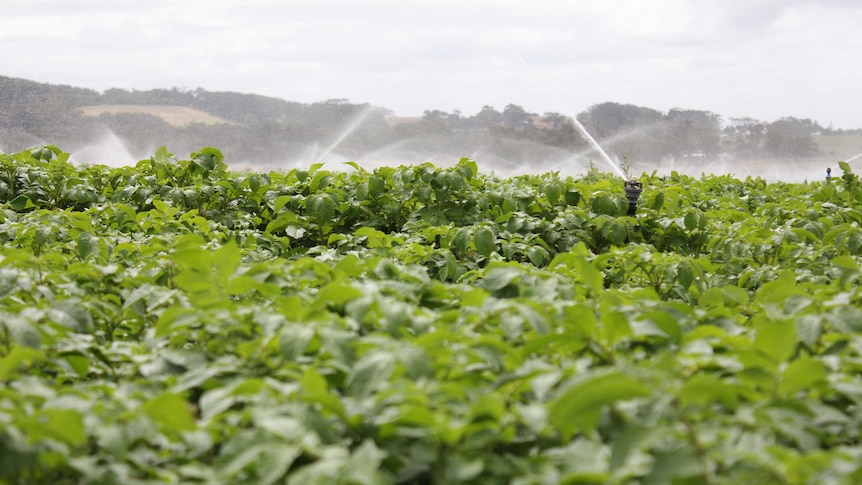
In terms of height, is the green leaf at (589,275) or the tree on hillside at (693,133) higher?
the tree on hillside at (693,133)

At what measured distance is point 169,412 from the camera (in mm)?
1344

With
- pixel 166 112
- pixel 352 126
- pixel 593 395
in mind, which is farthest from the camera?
pixel 352 126

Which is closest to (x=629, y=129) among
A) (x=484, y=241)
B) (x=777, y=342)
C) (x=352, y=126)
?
(x=352, y=126)

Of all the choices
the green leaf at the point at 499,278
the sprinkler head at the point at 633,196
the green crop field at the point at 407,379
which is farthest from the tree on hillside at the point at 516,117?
the green leaf at the point at 499,278

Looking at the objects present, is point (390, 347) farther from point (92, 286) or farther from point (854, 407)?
point (92, 286)

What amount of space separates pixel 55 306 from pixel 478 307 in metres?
1.01

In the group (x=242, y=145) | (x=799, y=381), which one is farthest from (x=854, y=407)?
(x=242, y=145)

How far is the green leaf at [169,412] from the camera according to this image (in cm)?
133

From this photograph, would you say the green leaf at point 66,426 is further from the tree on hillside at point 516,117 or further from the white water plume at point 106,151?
the tree on hillside at point 516,117

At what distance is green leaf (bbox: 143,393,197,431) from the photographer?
4.38ft

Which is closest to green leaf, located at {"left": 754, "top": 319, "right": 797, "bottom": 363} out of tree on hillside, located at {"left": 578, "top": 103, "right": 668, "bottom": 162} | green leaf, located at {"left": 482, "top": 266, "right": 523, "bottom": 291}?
green leaf, located at {"left": 482, "top": 266, "right": 523, "bottom": 291}

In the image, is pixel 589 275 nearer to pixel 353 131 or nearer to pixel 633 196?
pixel 633 196

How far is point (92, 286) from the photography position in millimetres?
2361

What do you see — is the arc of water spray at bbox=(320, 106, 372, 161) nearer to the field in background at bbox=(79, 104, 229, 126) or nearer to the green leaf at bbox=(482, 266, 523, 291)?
the field in background at bbox=(79, 104, 229, 126)
